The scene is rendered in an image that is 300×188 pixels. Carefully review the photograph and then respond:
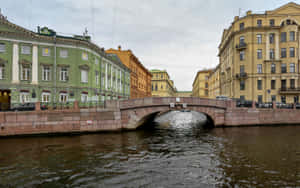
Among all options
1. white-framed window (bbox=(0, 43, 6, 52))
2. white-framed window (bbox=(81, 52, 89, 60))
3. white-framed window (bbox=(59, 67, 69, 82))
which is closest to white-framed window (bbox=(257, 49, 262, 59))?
white-framed window (bbox=(81, 52, 89, 60))

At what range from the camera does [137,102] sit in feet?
60.1

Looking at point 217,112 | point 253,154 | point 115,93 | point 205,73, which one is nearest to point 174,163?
point 253,154

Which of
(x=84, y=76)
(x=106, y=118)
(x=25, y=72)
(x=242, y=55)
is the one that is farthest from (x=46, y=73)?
(x=242, y=55)

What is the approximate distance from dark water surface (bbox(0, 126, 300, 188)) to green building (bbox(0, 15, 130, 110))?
8.85 meters

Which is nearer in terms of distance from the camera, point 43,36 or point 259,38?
point 43,36

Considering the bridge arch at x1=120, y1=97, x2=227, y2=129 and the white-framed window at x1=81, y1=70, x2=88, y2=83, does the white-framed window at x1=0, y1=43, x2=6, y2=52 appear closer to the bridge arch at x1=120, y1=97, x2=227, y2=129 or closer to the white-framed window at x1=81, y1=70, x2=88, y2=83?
the white-framed window at x1=81, y1=70, x2=88, y2=83

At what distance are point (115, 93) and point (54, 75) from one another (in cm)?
1274

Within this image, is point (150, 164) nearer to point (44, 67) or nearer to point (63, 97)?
point (63, 97)

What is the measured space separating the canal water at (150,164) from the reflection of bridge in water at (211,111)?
198 inches

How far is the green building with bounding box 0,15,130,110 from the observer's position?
69.2 ft

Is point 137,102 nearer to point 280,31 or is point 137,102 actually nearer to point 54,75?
point 54,75

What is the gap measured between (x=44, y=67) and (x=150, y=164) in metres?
20.4

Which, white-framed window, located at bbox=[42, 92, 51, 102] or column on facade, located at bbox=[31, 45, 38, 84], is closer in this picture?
column on facade, located at bbox=[31, 45, 38, 84]

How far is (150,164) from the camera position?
9070mm
